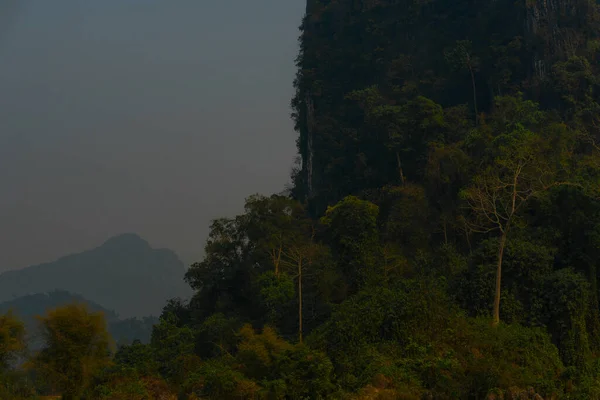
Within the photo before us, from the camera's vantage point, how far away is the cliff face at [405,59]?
29844 millimetres

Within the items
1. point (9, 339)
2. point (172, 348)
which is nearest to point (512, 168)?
point (172, 348)

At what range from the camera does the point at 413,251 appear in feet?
78.8

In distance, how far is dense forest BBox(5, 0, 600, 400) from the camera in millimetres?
14969

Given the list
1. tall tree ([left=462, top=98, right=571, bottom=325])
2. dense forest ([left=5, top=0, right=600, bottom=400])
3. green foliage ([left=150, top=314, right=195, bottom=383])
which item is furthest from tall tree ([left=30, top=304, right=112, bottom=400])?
tall tree ([left=462, top=98, right=571, bottom=325])

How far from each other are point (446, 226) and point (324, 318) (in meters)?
6.54

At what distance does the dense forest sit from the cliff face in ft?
0.42

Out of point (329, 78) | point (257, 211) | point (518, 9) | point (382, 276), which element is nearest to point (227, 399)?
point (382, 276)

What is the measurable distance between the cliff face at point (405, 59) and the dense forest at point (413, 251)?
13 centimetres

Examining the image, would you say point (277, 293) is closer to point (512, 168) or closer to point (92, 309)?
point (512, 168)

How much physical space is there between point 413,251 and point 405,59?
697 inches

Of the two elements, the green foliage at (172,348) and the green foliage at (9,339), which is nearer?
the green foliage at (9,339)

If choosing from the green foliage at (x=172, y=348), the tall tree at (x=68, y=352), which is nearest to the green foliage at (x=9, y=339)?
the tall tree at (x=68, y=352)

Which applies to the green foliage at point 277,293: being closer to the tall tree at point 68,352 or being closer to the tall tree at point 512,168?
the tall tree at point 68,352

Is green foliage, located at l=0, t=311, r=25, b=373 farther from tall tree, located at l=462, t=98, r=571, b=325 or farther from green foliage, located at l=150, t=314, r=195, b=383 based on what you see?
tall tree, located at l=462, t=98, r=571, b=325
